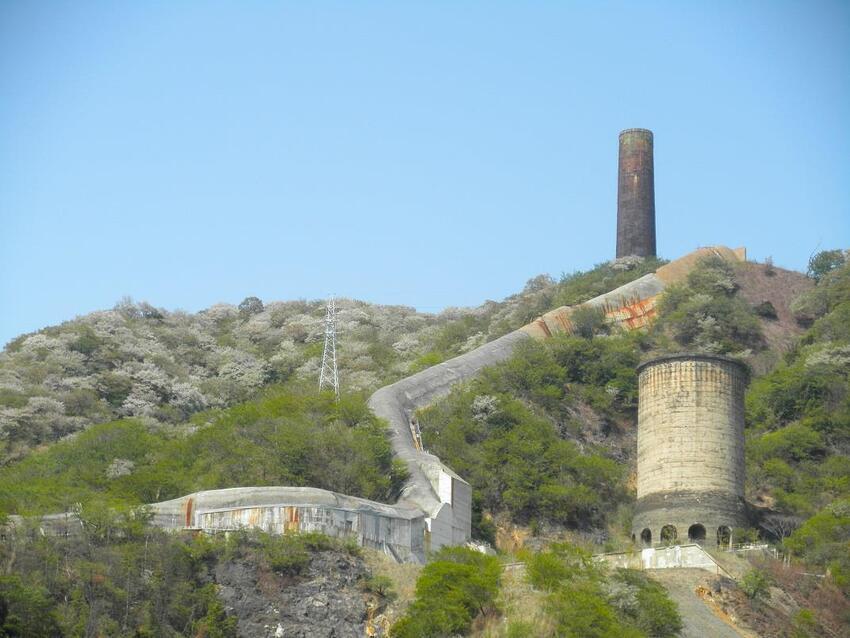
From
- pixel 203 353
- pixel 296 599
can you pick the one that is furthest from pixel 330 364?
pixel 296 599

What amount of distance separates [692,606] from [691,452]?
5.07m

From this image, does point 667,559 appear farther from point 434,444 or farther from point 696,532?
point 434,444

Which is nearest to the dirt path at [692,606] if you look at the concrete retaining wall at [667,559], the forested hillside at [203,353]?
the concrete retaining wall at [667,559]

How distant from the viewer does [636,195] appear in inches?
2817

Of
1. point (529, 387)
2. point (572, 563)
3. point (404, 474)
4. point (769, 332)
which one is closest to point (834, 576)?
point (572, 563)

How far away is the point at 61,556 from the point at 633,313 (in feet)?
97.3

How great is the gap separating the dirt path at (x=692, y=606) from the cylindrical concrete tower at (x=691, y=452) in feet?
6.61

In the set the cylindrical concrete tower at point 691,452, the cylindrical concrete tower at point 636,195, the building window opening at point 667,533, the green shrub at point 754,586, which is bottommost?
the green shrub at point 754,586

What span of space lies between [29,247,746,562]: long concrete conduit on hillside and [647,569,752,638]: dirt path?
531 centimetres

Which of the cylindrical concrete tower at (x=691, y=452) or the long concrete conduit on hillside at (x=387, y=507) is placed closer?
the long concrete conduit on hillside at (x=387, y=507)

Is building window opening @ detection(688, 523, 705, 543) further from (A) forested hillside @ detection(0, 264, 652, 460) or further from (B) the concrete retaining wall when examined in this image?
(A) forested hillside @ detection(0, 264, 652, 460)

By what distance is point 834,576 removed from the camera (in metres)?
45.3

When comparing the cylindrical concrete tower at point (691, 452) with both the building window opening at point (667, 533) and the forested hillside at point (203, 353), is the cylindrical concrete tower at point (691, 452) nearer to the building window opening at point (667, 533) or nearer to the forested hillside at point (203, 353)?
the building window opening at point (667, 533)

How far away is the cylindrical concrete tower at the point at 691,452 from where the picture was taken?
46.6 meters
